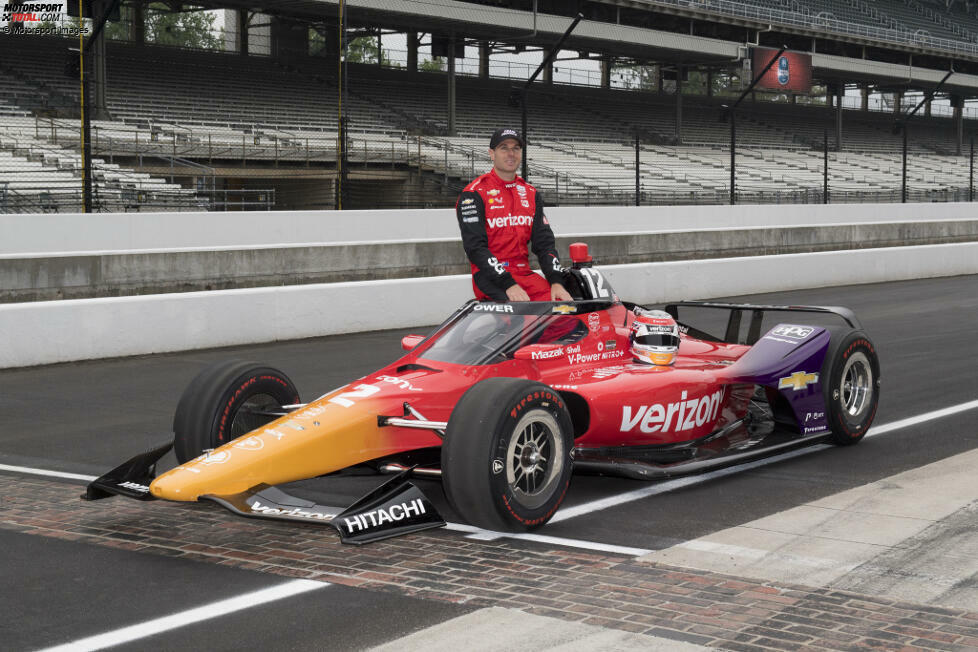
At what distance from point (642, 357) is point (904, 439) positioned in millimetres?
2142

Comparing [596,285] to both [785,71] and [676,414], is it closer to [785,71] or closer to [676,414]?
[676,414]

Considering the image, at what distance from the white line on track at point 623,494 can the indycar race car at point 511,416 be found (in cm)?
12

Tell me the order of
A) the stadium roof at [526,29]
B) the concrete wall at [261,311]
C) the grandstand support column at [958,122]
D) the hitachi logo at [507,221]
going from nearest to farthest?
the hitachi logo at [507,221]
the concrete wall at [261,311]
the stadium roof at [526,29]
the grandstand support column at [958,122]

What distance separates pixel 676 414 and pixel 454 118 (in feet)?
122

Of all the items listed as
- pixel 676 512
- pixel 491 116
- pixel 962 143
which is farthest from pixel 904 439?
pixel 962 143

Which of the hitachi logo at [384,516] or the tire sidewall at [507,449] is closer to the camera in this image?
the hitachi logo at [384,516]

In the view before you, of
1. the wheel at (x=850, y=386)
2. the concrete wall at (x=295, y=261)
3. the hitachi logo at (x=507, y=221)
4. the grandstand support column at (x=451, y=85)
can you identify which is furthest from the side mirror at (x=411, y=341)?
the grandstand support column at (x=451, y=85)

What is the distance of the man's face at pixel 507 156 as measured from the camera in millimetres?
7883

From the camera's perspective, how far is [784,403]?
7855 mm

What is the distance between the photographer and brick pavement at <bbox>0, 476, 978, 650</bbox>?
4473 millimetres

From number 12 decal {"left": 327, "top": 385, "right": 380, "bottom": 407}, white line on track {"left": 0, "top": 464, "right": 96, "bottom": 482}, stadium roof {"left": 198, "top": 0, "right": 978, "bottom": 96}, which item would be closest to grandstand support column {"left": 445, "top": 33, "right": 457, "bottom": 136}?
stadium roof {"left": 198, "top": 0, "right": 978, "bottom": 96}

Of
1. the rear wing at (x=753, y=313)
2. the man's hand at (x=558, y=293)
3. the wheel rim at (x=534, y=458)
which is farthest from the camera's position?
the rear wing at (x=753, y=313)

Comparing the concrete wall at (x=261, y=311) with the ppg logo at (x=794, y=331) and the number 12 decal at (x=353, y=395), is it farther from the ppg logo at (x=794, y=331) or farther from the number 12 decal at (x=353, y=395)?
the ppg logo at (x=794, y=331)

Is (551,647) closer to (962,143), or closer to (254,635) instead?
(254,635)
